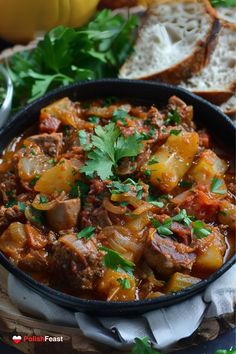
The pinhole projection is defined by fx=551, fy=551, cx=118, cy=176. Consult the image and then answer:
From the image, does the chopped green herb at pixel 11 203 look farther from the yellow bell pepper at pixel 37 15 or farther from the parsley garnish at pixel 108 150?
the yellow bell pepper at pixel 37 15

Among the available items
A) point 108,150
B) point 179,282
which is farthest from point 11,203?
point 179,282

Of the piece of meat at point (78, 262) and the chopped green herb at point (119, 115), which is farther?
the chopped green herb at point (119, 115)

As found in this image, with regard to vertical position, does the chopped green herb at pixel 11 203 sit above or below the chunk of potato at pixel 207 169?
below

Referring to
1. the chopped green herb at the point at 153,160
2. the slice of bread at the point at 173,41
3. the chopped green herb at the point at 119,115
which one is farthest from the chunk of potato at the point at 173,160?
the slice of bread at the point at 173,41

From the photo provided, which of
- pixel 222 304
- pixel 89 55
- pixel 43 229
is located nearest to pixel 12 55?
pixel 89 55

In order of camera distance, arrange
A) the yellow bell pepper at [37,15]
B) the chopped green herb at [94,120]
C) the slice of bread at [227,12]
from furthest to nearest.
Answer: the slice of bread at [227,12] < the yellow bell pepper at [37,15] < the chopped green herb at [94,120]

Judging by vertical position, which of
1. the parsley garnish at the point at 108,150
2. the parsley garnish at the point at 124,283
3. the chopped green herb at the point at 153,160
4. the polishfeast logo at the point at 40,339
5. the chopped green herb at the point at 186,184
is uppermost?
the parsley garnish at the point at 108,150

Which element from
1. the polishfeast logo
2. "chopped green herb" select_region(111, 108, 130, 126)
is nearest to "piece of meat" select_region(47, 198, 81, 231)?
the polishfeast logo

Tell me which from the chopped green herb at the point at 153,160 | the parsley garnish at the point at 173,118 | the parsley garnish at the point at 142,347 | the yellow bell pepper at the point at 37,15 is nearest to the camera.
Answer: the parsley garnish at the point at 142,347
